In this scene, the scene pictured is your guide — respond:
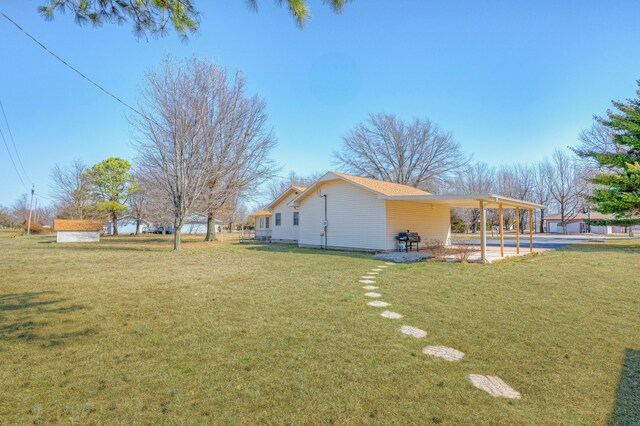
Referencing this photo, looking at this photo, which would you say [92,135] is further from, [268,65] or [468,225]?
[468,225]

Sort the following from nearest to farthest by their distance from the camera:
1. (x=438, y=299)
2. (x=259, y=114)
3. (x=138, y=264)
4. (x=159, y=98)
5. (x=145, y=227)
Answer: (x=438, y=299) < (x=138, y=264) < (x=159, y=98) < (x=259, y=114) < (x=145, y=227)

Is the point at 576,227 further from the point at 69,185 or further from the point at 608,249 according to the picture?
the point at 69,185

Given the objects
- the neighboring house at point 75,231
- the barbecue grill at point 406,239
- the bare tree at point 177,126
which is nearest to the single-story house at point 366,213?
the barbecue grill at point 406,239

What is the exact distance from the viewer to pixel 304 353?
122 inches

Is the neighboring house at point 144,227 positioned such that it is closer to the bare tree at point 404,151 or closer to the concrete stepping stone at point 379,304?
the bare tree at point 404,151

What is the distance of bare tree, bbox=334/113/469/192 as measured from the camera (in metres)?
28.1

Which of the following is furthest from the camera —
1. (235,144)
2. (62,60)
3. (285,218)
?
(285,218)

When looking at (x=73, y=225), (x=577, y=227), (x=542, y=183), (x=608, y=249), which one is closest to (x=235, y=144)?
(x=73, y=225)

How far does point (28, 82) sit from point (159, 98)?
19.6 ft

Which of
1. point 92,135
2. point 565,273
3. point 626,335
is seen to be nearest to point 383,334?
point 626,335

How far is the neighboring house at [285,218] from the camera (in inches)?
830

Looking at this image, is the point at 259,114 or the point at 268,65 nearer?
the point at 268,65

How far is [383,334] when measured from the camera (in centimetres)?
366

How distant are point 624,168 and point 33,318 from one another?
77.8 ft
